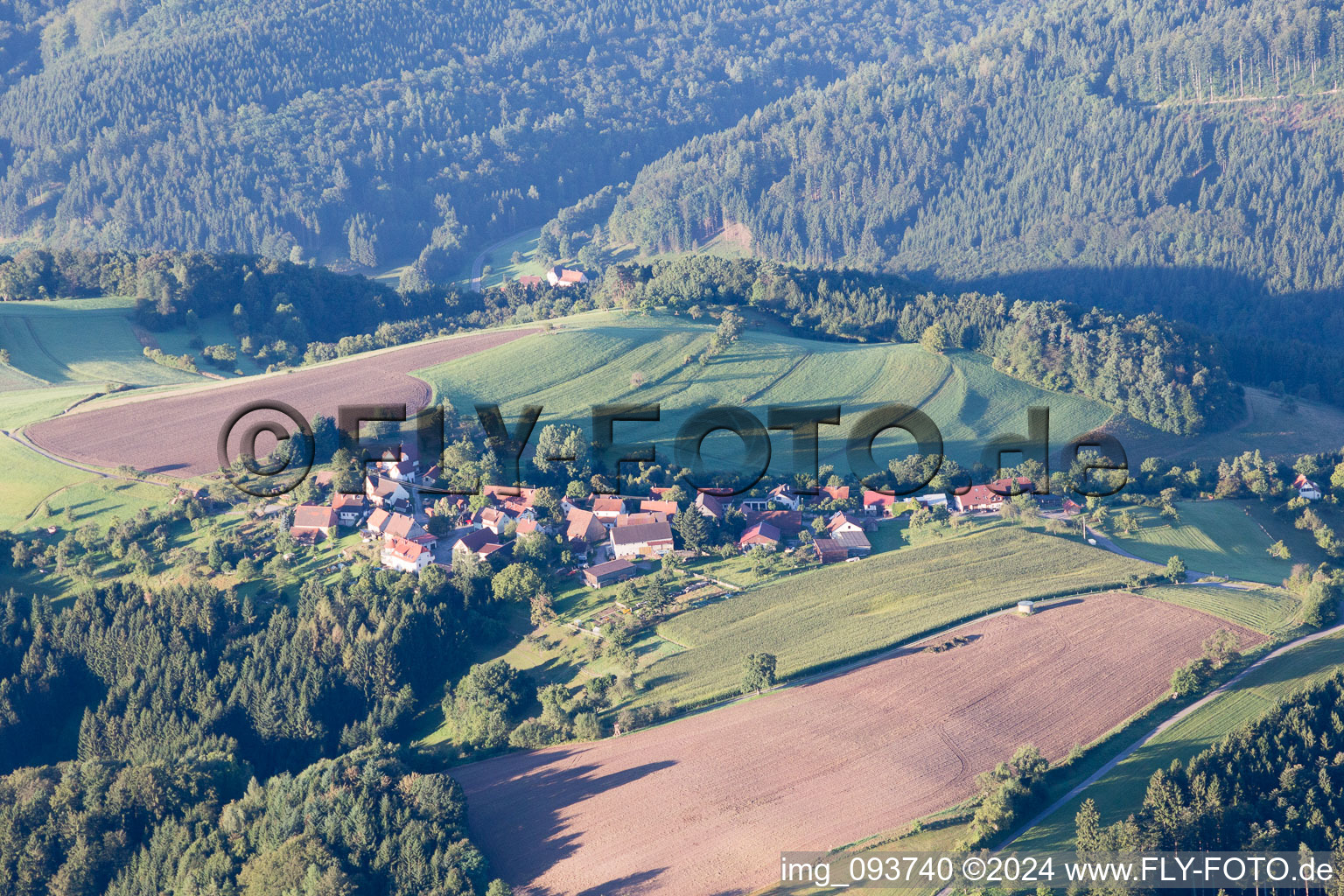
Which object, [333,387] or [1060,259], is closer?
[333,387]

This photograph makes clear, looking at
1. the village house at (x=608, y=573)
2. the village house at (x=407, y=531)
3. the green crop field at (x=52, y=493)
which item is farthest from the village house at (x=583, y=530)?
the green crop field at (x=52, y=493)

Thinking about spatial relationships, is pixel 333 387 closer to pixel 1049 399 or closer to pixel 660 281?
pixel 660 281

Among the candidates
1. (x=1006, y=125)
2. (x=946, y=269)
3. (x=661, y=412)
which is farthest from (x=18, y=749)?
(x=1006, y=125)

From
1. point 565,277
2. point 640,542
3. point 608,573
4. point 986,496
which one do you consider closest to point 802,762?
point 608,573

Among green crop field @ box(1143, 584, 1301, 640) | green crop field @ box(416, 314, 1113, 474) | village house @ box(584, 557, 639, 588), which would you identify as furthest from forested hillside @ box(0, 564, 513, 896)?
green crop field @ box(1143, 584, 1301, 640)

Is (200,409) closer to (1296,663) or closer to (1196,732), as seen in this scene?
(1196,732)

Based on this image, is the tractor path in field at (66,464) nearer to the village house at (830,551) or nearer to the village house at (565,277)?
the village house at (830,551)

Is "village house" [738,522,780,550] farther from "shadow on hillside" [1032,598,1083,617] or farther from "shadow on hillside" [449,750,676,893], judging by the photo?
"shadow on hillside" [449,750,676,893]
